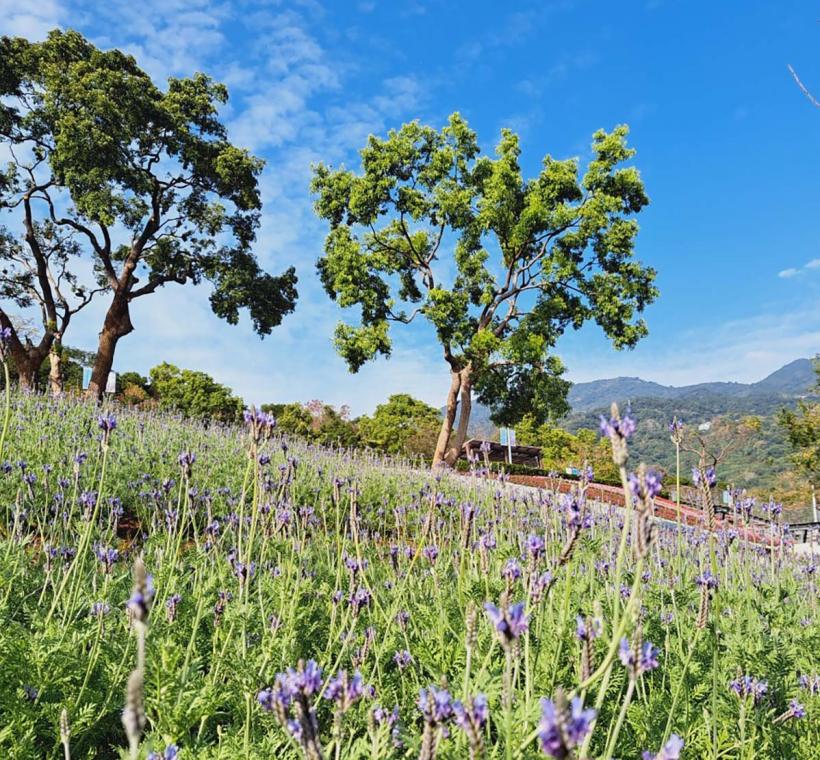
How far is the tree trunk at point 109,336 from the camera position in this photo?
24.3 m

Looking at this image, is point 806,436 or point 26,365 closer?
point 26,365

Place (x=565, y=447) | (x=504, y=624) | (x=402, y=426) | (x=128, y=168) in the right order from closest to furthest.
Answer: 1. (x=504, y=624)
2. (x=128, y=168)
3. (x=402, y=426)
4. (x=565, y=447)

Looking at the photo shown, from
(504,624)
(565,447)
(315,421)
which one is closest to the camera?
(504,624)

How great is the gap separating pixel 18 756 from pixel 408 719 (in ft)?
4.38

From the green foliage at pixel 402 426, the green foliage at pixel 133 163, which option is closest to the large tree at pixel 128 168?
the green foliage at pixel 133 163

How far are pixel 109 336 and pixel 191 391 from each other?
1388cm

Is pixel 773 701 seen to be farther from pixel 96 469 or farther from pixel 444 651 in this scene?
pixel 96 469

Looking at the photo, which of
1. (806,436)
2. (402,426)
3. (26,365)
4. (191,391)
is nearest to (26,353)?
(26,365)

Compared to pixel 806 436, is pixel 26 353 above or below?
above

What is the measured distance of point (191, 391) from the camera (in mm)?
38531

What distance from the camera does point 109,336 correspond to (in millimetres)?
25016

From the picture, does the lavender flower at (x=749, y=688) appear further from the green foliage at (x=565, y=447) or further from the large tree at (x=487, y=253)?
the green foliage at (x=565, y=447)

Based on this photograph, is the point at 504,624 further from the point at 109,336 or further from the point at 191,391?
the point at 191,391

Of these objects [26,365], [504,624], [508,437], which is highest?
[26,365]
